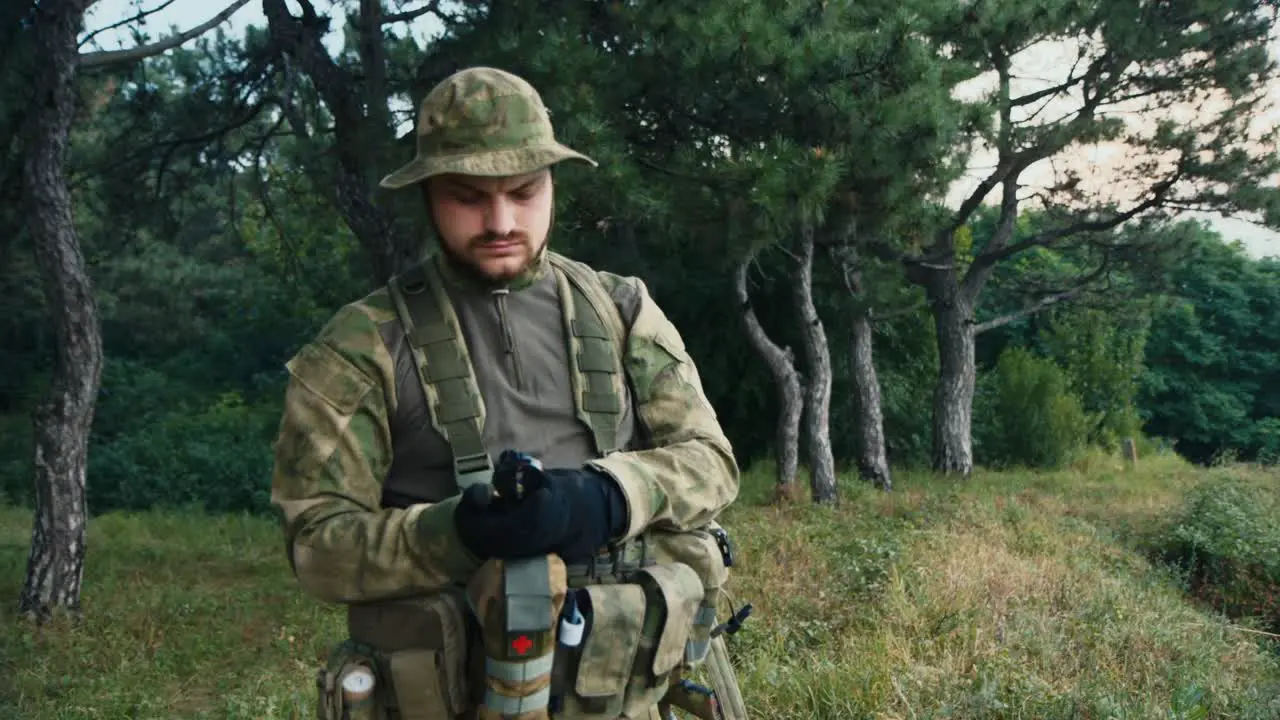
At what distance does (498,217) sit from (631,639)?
764 mm

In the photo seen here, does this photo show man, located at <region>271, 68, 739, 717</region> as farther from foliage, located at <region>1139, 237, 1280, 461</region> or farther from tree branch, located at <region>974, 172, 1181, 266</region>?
foliage, located at <region>1139, 237, 1280, 461</region>

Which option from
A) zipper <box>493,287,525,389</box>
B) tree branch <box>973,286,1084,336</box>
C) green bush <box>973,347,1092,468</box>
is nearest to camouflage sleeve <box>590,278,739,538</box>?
zipper <box>493,287,525,389</box>

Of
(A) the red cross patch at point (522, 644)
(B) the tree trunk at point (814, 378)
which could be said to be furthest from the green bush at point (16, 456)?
(A) the red cross patch at point (522, 644)

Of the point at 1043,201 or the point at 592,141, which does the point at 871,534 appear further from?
the point at 1043,201

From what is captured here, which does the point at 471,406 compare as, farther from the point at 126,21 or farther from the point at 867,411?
the point at 867,411

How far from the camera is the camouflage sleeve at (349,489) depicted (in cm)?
176

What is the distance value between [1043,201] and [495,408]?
1323cm

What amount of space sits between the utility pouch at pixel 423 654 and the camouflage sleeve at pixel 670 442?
35 cm

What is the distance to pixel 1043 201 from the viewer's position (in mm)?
13875

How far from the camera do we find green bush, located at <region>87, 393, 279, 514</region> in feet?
52.4

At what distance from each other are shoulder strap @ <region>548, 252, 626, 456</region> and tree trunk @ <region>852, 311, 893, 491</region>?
11110 mm

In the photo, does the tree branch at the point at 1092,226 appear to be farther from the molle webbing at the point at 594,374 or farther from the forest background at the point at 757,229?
the molle webbing at the point at 594,374

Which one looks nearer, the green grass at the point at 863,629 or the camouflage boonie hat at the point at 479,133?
the camouflage boonie hat at the point at 479,133

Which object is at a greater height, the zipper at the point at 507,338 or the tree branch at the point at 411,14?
the tree branch at the point at 411,14
